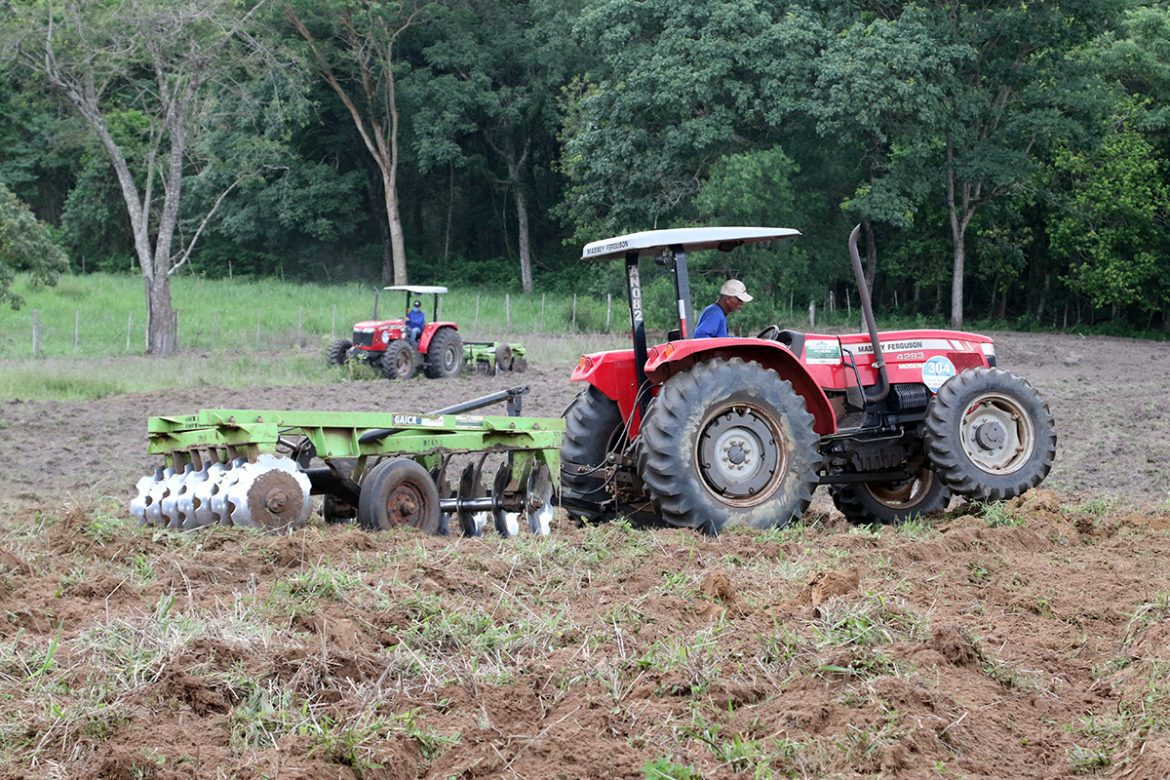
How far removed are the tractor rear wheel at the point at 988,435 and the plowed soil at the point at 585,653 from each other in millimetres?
705

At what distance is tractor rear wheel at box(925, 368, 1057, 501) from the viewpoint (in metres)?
9.59

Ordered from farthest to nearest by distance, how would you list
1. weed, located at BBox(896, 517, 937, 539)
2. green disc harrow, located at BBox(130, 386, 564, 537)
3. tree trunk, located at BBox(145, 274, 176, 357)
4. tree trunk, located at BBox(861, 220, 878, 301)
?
tree trunk, located at BBox(861, 220, 878, 301)
tree trunk, located at BBox(145, 274, 176, 357)
weed, located at BBox(896, 517, 937, 539)
green disc harrow, located at BBox(130, 386, 564, 537)

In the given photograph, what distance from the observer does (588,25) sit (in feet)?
126

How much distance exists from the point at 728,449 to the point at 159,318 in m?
24.8

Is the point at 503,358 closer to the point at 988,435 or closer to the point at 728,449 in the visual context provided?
the point at 988,435

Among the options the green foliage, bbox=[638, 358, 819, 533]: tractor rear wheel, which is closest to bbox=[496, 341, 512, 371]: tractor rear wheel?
bbox=[638, 358, 819, 533]: tractor rear wheel

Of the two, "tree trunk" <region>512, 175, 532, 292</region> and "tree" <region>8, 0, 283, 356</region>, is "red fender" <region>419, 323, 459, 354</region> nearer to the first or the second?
"tree" <region>8, 0, 283, 356</region>

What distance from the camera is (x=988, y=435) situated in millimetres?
9750

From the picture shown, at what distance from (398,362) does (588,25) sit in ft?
57.5

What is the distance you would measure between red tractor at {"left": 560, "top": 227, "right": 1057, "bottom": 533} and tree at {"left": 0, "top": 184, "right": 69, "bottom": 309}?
15872 mm

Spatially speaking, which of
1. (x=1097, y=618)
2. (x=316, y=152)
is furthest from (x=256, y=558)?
(x=316, y=152)

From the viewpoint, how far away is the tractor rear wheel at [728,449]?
29.1 ft

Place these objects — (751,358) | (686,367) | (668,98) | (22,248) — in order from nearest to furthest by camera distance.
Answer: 1. (686,367)
2. (751,358)
3. (22,248)
4. (668,98)

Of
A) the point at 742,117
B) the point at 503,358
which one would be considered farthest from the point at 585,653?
the point at 742,117
